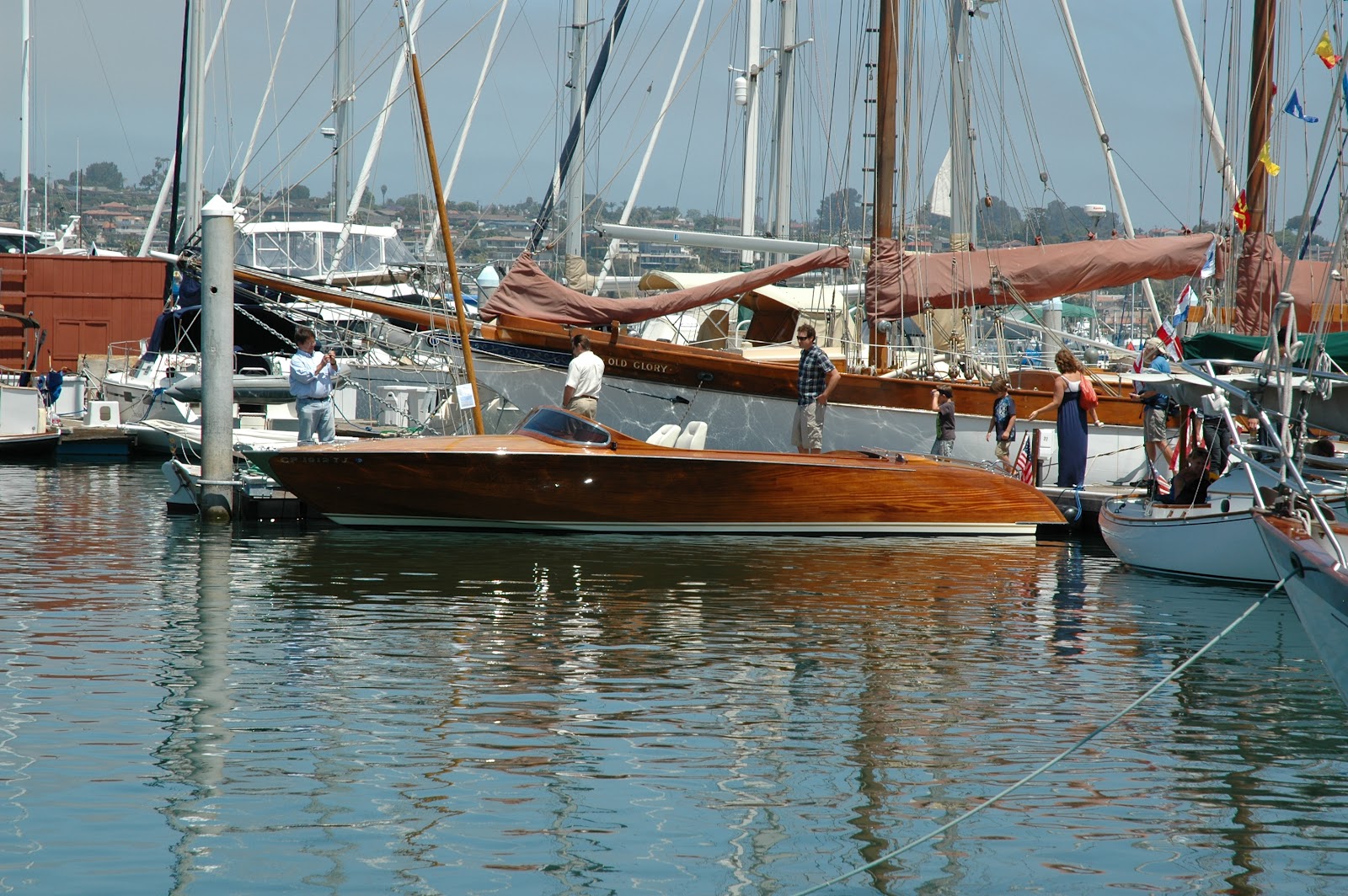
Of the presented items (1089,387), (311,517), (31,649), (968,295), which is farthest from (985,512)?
(31,649)

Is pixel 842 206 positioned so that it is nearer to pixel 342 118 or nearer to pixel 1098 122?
pixel 1098 122

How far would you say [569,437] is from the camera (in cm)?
1405

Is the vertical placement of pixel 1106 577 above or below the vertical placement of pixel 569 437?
below

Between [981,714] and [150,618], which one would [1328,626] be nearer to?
[981,714]

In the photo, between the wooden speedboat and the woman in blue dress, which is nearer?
the wooden speedboat

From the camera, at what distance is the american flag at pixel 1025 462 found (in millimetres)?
16406

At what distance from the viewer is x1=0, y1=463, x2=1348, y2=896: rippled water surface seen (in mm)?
5289

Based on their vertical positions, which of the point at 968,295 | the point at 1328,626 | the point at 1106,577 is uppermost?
the point at 968,295

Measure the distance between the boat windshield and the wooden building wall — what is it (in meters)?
18.6

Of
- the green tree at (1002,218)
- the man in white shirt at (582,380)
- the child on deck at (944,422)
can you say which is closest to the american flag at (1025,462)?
the child on deck at (944,422)

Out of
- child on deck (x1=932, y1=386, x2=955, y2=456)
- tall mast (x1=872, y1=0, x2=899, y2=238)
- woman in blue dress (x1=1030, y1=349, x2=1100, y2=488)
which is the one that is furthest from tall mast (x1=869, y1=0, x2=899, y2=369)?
woman in blue dress (x1=1030, y1=349, x2=1100, y2=488)

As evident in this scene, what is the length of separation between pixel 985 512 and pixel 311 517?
7.13 meters

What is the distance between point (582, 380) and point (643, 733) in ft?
29.4

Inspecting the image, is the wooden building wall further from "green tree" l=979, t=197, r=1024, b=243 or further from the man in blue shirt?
the man in blue shirt
